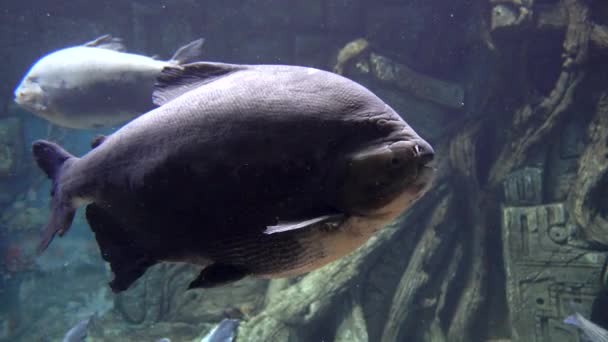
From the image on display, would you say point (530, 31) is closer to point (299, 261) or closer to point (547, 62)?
point (547, 62)

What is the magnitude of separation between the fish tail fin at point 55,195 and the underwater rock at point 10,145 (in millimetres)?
10224

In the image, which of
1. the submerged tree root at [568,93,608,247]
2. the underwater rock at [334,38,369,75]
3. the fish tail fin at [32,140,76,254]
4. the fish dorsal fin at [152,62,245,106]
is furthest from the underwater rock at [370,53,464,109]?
the fish tail fin at [32,140,76,254]

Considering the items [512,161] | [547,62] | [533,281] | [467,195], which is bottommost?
[533,281]

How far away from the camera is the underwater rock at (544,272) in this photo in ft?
18.0

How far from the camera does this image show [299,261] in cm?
89

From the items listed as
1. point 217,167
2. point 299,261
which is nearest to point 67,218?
point 217,167

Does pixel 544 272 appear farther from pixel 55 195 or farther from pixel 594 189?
pixel 55 195

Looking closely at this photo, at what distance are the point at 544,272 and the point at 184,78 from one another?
651 centimetres

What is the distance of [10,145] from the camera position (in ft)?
30.7

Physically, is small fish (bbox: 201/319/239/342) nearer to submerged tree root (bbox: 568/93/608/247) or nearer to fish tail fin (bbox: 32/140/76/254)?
fish tail fin (bbox: 32/140/76/254)

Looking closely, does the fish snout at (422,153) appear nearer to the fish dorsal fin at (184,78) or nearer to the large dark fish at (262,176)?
the large dark fish at (262,176)

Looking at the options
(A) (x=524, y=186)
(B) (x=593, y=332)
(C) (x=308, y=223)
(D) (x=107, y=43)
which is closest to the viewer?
(C) (x=308, y=223)

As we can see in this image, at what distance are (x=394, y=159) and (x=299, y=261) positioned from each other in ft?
1.09

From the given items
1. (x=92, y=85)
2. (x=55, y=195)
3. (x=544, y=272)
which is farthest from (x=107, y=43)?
(x=544, y=272)
